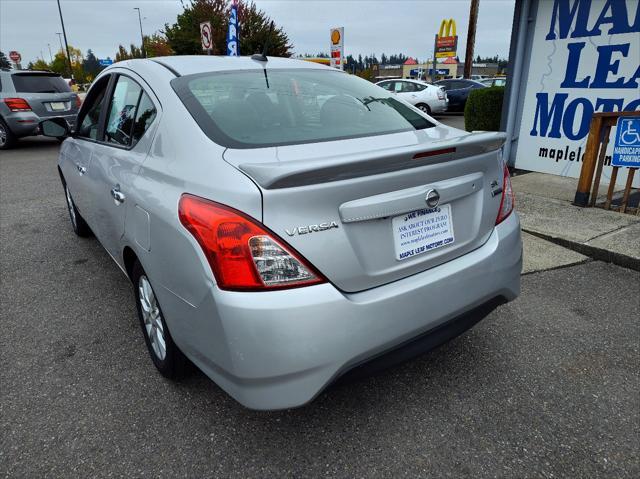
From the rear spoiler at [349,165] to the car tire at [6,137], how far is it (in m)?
11.4

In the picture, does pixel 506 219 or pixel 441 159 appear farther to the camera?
pixel 506 219

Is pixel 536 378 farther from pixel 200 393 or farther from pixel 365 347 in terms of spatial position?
pixel 200 393

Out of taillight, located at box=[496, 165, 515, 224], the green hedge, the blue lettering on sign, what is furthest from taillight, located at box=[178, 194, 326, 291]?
the green hedge

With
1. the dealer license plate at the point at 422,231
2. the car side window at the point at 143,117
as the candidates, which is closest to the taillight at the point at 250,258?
the dealer license plate at the point at 422,231

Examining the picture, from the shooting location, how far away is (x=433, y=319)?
6.21 feet

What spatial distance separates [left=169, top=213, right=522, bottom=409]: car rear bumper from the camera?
1574mm

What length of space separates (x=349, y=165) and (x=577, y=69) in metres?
5.94

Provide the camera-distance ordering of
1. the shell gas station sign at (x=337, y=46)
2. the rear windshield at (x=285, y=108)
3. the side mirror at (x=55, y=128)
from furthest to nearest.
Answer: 1. the shell gas station sign at (x=337, y=46)
2. the side mirror at (x=55, y=128)
3. the rear windshield at (x=285, y=108)

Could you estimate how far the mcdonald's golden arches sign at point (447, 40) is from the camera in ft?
148

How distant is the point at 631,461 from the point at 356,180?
5.25 ft

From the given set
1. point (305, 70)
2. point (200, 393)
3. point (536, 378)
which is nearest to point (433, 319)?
point (536, 378)

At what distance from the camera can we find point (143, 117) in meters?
2.39

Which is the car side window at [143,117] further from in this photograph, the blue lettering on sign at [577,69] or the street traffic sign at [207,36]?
the street traffic sign at [207,36]

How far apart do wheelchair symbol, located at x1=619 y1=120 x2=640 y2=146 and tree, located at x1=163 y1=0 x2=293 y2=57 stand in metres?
21.7
